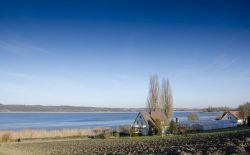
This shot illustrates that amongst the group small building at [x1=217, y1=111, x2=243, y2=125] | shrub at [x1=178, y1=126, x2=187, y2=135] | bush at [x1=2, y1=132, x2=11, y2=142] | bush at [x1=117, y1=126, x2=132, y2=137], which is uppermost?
small building at [x1=217, y1=111, x2=243, y2=125]

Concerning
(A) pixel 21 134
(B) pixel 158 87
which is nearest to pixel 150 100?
(B) pixel 158 87

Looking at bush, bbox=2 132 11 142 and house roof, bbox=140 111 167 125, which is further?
house roof, bbox=140 111 167 125

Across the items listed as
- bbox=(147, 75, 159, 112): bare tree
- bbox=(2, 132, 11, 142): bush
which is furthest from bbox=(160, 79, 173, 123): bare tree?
bbox=(2, 132, 11, 142): bush

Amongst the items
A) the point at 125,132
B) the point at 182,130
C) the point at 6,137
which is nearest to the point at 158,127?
the point at 182,130

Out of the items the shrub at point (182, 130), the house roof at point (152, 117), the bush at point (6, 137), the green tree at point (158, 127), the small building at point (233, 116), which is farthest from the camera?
the small building at point (233, 116)

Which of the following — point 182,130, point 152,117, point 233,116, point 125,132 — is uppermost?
point 152,117

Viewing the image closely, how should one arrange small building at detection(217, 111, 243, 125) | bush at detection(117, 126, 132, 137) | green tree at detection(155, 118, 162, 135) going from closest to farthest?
green tree at detection(155, 118, 162, 135), bush at detection(117, 126, 132, 137), small building at detection(217, 111, 243, 125)

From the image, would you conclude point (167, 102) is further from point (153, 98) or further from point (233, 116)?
point (233, 116)

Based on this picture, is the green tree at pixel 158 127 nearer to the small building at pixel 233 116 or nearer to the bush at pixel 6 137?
the bush at pixel 6 137

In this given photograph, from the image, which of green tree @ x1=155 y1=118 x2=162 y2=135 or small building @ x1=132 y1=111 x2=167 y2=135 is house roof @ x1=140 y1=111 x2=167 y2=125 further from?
green tree @ x1=155 y1=118 x2=162 y2=135

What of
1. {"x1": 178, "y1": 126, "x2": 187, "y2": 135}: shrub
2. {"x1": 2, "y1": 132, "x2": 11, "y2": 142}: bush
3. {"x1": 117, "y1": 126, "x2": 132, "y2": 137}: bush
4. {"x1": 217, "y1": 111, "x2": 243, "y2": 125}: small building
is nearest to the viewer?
{"x1": 2, "y1": 132, "x2": 11, "y2": 142}: bush

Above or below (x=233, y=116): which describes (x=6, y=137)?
below

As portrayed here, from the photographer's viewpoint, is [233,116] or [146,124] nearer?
[146,124]

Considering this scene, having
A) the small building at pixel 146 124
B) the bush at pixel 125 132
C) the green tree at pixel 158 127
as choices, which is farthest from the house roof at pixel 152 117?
the bush at pixel 125 132
